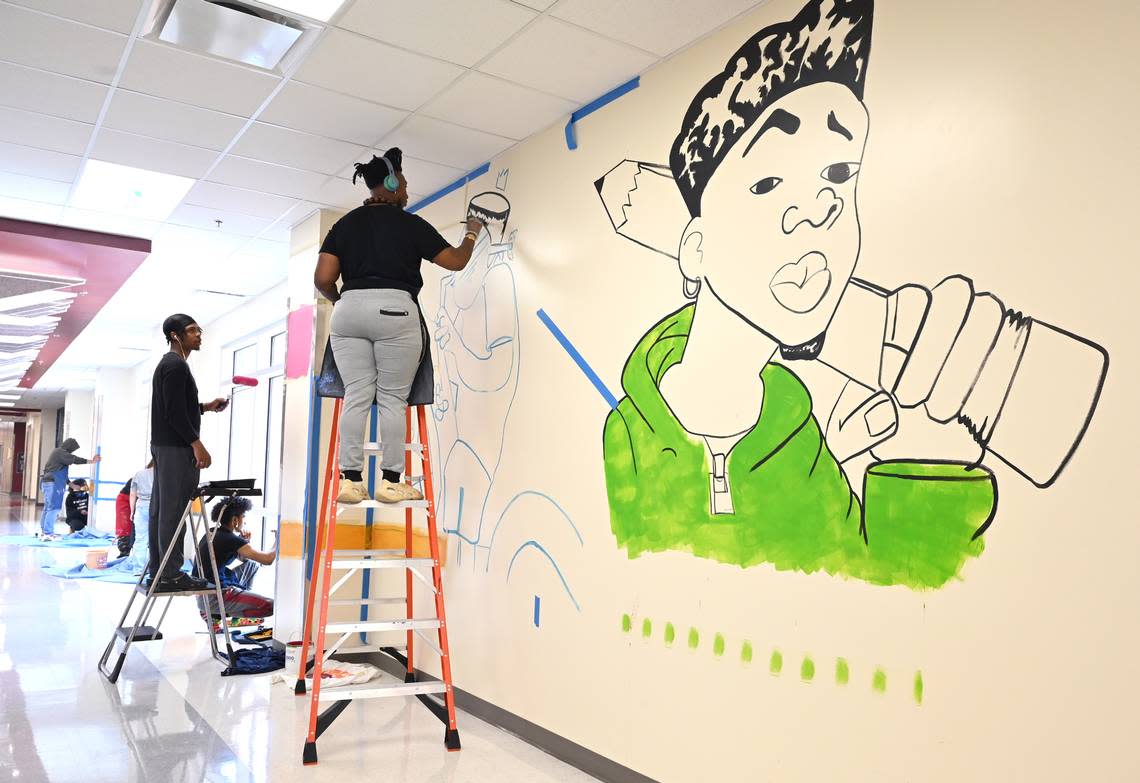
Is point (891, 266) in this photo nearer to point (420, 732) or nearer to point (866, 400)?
point (866, 400)

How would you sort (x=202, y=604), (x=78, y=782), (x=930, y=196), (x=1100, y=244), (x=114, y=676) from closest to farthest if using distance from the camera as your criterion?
(x=1100, y=244) < (x=930, y=196) < (x=78, y=782) < (x=114, y=676) < (x=202, y=604)

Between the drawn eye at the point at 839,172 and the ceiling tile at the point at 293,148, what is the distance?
236 centimetres

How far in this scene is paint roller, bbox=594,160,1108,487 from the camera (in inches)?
71.1

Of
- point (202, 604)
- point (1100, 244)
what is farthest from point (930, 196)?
point (202, 604)

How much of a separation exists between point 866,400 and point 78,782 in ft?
9.49

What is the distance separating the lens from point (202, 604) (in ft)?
17.0

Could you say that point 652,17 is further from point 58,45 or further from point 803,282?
point 58,45

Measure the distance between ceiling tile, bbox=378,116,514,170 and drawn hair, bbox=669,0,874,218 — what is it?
1.19m

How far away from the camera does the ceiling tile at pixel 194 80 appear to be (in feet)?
10.1

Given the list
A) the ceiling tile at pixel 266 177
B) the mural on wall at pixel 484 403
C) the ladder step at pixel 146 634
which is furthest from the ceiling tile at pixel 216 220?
the ladder step at pixel 146 634

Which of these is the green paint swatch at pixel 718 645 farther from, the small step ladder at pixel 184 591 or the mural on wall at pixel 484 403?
the small step ladder at pixel 184 591

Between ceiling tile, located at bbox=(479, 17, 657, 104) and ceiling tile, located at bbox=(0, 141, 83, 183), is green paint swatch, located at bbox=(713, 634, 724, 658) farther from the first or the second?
ceiling tile, located at bbox=(0, 141, 83, 183)

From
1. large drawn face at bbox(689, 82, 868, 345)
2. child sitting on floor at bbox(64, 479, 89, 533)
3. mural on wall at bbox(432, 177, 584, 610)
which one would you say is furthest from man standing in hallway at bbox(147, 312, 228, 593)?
child sitting on floor at bbox(64, 479, 89, 533)

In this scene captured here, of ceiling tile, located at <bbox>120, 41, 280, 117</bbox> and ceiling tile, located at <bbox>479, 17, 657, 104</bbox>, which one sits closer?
ceiling tile, located at <bbox>479, 17, 657, 104</bbox>
